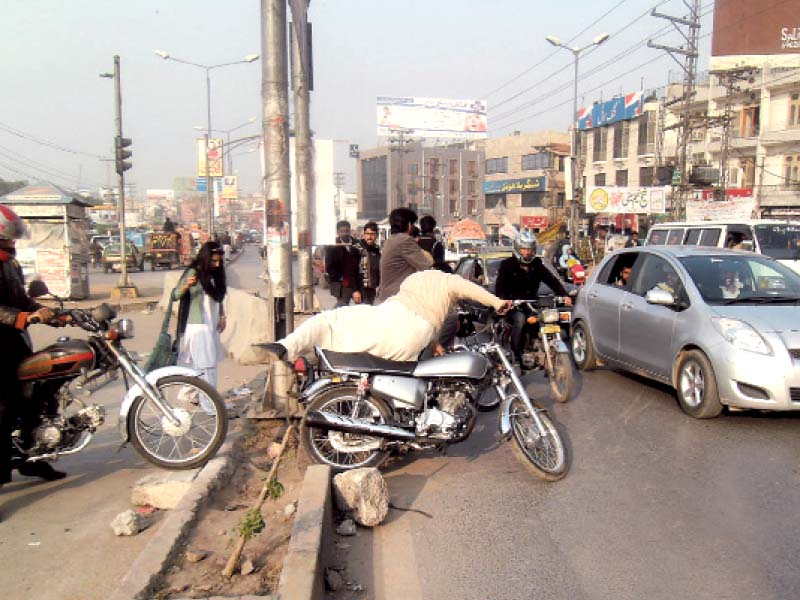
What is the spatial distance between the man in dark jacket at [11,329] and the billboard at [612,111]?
53382mm

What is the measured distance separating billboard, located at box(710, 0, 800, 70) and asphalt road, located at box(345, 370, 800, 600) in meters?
24.9

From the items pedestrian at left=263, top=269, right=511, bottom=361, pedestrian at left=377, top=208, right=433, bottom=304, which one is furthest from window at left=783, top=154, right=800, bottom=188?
pedestrian at left=263, top=269, right=511, bottom=361

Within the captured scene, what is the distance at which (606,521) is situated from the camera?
172 inches

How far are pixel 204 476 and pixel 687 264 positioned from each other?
536 centimetres

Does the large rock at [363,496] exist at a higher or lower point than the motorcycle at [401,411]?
lower

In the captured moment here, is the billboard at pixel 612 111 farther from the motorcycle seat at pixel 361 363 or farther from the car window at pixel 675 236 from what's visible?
the motorcycle seat at pixel 361 363

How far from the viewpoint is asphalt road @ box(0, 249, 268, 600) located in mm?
3625

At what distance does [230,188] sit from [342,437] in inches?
2604

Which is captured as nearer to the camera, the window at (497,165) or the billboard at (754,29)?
the billboard at (754,29)

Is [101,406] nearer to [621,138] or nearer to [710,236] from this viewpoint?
[710,236]

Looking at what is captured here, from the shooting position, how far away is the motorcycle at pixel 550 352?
7.16 metres

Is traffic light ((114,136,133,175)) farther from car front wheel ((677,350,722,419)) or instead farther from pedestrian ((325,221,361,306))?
car front wheel ((677,350,722,419))

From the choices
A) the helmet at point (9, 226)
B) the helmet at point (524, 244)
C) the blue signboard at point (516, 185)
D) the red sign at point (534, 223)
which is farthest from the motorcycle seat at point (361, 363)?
the blue signboard at point (516, 185)

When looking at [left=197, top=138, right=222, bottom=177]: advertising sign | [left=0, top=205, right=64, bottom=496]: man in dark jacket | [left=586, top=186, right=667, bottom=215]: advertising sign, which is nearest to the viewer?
[left=0, top=205, right=64, bottom=496]: man in dark jacket
